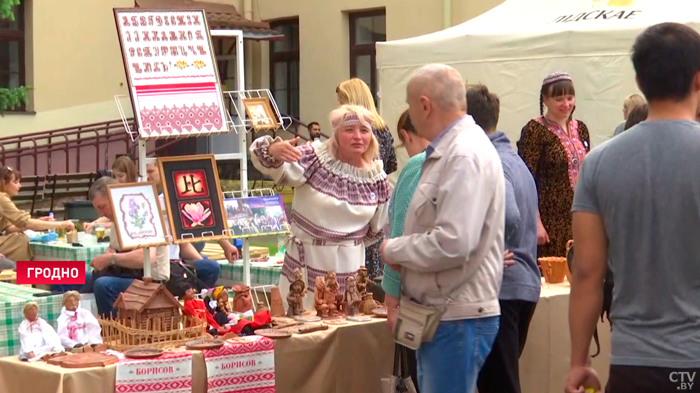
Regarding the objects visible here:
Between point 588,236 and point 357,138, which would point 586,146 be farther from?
point 588,236

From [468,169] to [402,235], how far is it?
0.36 m

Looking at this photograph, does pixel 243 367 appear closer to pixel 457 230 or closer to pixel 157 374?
pixel 157 374

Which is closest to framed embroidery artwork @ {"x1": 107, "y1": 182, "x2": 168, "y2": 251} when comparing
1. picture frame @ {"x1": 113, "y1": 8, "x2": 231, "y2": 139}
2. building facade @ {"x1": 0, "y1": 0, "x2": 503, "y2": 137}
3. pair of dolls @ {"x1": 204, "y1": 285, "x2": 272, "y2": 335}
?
picture frame @ {"x1": 113, "y1": 8, "x2": 231, "y2": 139}

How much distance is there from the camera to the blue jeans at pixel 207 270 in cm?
661

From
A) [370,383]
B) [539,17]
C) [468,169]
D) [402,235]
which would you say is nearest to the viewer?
[468,169]

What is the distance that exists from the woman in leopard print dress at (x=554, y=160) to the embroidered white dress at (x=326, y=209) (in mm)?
989

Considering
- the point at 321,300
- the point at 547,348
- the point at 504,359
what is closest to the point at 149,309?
the point at 321,300

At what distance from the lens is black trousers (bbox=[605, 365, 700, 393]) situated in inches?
90.2

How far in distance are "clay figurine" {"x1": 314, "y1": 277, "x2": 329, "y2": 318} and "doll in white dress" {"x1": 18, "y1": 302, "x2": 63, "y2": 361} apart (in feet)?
3.35

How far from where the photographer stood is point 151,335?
3891 millimetres

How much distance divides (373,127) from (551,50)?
132 inches

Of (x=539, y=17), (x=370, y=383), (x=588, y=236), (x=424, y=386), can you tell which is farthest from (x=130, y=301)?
(x=539, y=17)

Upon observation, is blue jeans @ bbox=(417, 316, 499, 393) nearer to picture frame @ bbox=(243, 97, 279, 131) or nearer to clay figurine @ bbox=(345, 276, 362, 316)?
clay figurine @ bbox=(345, 276, 362, 316)

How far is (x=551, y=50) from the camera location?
7895 millimetres
